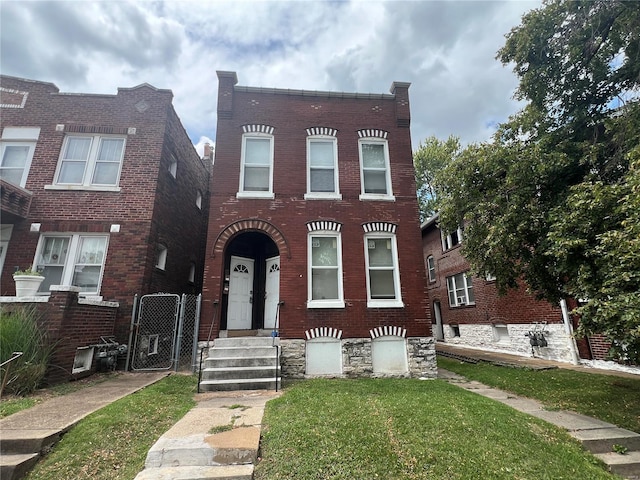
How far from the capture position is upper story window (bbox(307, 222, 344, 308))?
8.43 metres

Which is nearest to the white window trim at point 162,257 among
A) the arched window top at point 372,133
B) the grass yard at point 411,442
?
the grass yard at point 411,442

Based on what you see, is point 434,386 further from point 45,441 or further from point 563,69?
A: point 563,69

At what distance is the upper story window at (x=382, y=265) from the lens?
8594mm

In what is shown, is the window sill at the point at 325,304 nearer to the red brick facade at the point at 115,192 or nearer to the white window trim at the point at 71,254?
the red brick facade at the point at 115,192

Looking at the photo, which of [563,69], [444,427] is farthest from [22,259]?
[563,69]

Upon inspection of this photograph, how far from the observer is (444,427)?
170 inches

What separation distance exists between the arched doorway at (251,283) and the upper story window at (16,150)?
6928 mm

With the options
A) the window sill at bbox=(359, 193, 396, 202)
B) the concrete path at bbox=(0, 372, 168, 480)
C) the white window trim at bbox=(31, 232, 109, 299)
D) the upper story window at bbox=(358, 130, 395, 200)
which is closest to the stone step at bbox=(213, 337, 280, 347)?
the concrete path at bbox=(0, 372, 168, 480)

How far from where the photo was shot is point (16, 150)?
9883mm

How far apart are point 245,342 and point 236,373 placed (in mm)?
1114

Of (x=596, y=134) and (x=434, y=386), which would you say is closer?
(x=596, y=134)

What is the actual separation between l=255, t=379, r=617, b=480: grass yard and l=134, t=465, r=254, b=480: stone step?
16 cm

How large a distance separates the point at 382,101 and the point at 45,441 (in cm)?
1073

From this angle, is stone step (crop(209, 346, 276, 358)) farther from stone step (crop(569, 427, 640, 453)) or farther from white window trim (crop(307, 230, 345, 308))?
stone step (crop(569, 427, 640, 453))
